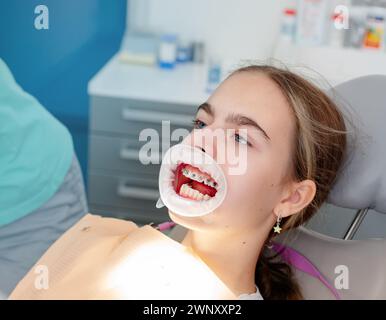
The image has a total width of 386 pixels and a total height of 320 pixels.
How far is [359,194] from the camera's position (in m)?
1.18

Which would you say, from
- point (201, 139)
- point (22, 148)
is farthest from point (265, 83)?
point (22, 148)

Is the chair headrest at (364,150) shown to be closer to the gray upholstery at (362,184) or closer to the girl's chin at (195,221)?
the gray upholstery at (362,184)

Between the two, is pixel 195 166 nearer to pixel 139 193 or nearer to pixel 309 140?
pixel 309 140

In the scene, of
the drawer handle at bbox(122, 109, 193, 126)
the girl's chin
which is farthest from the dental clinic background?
the girl's chin

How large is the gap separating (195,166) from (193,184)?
7cm

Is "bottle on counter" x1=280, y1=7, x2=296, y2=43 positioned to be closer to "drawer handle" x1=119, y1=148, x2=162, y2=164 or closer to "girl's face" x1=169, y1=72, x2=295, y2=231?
"drawer handle" x1=119, y1=148, x2=162, y2=164

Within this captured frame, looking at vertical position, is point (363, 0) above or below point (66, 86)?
above

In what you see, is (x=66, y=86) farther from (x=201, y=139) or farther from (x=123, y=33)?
(x=201, y=139)

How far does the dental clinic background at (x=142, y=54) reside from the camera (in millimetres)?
2154

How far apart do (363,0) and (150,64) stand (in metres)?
0.88

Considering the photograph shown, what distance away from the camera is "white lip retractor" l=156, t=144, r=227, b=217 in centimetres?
100

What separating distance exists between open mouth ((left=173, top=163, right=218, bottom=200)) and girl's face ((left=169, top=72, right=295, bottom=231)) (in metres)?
0.04

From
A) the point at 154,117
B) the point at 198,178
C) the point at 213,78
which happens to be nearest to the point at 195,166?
the point at 198,178
